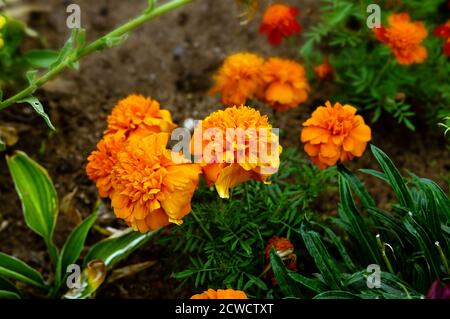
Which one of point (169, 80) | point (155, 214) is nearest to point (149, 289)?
point (155, 214)

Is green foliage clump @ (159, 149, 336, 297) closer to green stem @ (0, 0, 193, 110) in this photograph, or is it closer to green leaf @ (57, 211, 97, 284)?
green leaf @ (57, 211, 97, 284)

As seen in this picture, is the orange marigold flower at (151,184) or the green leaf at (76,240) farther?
the green leaf at (76,240)

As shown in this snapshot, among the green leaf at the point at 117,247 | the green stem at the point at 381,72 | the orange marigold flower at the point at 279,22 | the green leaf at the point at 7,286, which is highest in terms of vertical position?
the orange marigold flower at the point at 279,22

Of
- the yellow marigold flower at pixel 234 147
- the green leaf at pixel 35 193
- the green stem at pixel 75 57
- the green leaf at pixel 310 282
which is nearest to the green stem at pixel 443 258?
the green leaf at pixel 310 282

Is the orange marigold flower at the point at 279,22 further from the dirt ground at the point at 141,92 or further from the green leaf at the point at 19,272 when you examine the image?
the green leaf at the point at 19,272

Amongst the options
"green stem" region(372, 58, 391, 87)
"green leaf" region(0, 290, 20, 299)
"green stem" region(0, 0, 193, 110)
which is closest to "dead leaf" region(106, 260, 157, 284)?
"green leaf" region(0, 290, 20, 299)
